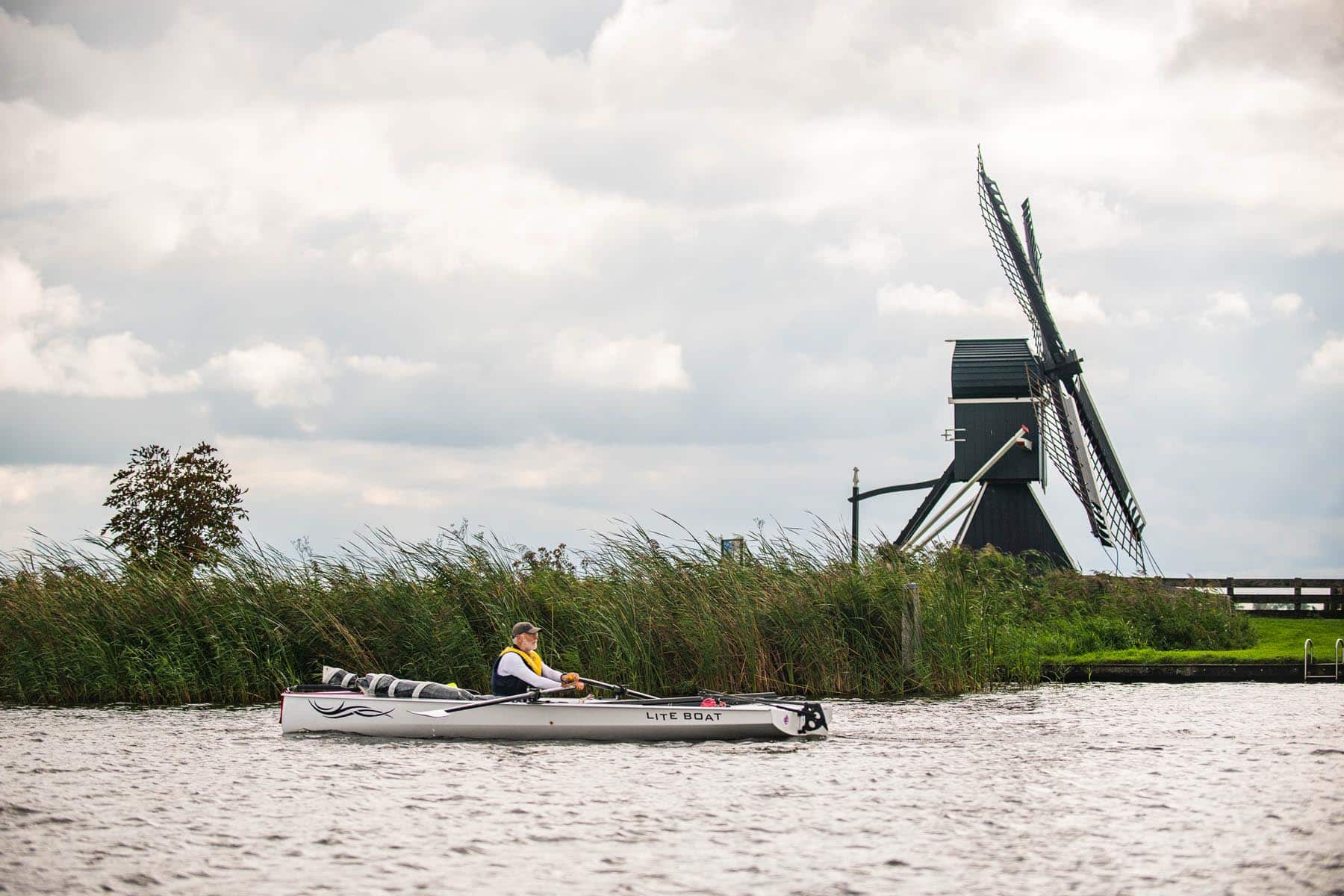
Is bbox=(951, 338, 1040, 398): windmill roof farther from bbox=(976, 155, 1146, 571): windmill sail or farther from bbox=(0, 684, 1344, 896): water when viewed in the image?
bbox=(0, 684, 1344, 896): water

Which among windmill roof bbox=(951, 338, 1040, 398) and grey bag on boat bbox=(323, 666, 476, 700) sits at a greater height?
windmill roof bbox=(951, 338, 1040, 398)

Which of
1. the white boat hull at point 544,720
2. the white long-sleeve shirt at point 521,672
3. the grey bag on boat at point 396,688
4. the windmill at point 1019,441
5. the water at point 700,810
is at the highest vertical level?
the windmill at point 1019,441

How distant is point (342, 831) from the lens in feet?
31.0

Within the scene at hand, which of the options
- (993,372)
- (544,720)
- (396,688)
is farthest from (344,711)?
(993,372)

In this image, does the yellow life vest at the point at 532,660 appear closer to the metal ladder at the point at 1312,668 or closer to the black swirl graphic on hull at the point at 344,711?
the black swirl graphic on hull at the point at 344,711

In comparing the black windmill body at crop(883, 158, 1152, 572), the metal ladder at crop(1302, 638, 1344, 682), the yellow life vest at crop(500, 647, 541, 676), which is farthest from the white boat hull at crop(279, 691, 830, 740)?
the black windmill body at crop(883, 158, 1152, 572)

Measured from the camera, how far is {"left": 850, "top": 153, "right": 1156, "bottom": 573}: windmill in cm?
3500

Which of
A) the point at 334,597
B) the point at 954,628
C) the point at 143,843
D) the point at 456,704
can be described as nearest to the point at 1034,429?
the point at 954,628

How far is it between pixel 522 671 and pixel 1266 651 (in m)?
15.3

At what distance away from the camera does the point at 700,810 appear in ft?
33.3

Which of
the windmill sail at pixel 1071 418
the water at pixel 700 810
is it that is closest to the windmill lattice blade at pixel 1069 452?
the windmill sail at pixel 1071 418

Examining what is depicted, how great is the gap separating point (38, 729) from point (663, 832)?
9.66 m

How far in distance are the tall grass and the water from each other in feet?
7.26

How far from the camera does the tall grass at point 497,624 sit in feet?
57.7
